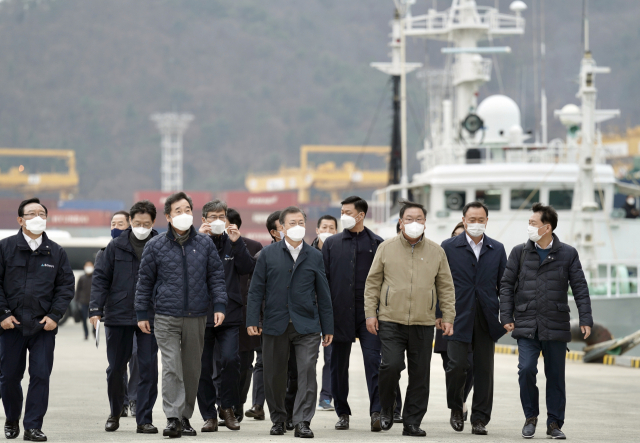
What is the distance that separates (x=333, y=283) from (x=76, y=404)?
11.5ft

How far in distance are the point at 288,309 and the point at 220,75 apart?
521 feet

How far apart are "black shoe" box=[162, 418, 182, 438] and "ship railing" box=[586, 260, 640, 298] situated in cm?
1547

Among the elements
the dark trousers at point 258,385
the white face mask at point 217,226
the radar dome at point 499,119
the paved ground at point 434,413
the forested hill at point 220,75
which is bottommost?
the paved ground at point 434,413

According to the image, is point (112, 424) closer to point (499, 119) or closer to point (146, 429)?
point (146, 429)

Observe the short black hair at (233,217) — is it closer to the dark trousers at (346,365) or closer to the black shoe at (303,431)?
the dark trousers at (346,365)

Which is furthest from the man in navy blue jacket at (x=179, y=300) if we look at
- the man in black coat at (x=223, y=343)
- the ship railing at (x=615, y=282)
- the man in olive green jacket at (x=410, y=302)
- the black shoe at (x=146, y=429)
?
the ship railing at (x=615, y=282)

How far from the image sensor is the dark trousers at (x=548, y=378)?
8617 millimetres

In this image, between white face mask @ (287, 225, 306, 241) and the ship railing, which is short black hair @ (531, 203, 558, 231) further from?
the ship railing

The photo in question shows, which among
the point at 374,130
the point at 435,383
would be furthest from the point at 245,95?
the point at 435,383

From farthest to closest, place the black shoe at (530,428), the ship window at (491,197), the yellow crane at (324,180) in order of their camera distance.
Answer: the yellow crane at (324,180), the ship window at (491,197), the black shoe at (530,428)

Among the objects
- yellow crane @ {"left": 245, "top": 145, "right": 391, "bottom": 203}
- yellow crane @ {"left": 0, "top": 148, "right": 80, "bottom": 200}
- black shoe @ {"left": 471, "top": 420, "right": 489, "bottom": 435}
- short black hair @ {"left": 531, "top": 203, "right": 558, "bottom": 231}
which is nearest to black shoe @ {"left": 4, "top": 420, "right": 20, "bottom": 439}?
black shoe @ {"left": 471, "top": 420, "right": 489, "bottom": 435}

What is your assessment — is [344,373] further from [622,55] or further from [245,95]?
[245,95]

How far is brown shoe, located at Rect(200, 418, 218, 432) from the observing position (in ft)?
28.8

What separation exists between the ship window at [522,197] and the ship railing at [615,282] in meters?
2.17
